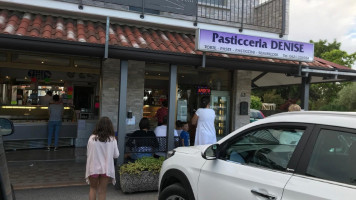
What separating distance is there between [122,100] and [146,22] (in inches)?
99.8

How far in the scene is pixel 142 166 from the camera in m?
5.51

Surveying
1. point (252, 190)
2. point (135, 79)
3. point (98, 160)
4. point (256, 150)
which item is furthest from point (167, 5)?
point (252, 190)

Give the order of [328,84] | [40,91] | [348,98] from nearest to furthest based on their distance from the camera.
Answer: [40,91], [348,98], [328,84]

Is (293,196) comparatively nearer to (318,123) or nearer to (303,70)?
(318,123)

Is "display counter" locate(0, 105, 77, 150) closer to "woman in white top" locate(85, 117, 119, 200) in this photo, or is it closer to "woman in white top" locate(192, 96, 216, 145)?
"woman in white top" locate(192, 96, 216, 145)

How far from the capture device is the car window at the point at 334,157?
2.21m

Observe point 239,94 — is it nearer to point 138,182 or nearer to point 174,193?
point 138,182

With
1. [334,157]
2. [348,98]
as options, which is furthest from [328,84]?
[334,157]

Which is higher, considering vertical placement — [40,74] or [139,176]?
[40,74]

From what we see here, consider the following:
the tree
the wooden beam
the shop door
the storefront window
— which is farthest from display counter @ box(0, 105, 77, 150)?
the tree

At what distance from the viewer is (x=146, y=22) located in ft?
24.4

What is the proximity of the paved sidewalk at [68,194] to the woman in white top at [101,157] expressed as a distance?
997 mm

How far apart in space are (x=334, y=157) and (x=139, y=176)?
12.3 ft

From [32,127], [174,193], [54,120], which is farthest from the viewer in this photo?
[32,127]
